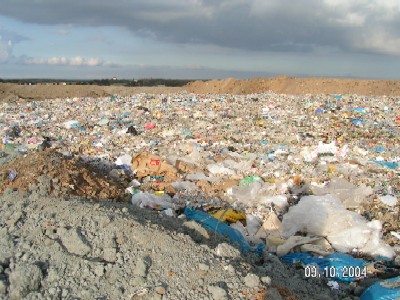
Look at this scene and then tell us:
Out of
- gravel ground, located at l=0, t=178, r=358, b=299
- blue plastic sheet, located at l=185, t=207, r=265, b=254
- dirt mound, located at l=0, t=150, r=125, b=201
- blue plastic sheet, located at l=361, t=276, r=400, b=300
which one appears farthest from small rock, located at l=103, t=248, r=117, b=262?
blue plastic sheet, located at l=361, t=276, r=400, b=300

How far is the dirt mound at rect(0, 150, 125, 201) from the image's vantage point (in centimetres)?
439

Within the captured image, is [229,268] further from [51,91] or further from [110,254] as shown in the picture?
[51,91]

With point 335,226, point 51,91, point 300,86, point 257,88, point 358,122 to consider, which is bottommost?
point 335,226

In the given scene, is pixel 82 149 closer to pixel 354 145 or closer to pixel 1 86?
pixel 354 145

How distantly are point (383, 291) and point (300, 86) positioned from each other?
1855cm

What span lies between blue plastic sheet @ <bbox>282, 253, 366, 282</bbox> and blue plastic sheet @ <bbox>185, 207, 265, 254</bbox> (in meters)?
0.36

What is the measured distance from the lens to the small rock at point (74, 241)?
294 centimetres

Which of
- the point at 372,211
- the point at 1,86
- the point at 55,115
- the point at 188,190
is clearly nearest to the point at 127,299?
the point at 188,190

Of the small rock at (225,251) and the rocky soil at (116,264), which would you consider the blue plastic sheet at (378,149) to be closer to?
the rocky soil at (116,264)


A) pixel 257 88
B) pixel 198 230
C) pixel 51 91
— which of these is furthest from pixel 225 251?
pixel 51 91

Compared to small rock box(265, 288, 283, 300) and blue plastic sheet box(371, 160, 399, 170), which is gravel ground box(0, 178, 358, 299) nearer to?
small rock box(265, 288, 283, 300)

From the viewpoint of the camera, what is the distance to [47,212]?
3398 mm

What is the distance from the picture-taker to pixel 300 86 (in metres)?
20.8

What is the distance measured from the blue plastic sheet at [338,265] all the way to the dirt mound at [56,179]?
2257 millimetres
